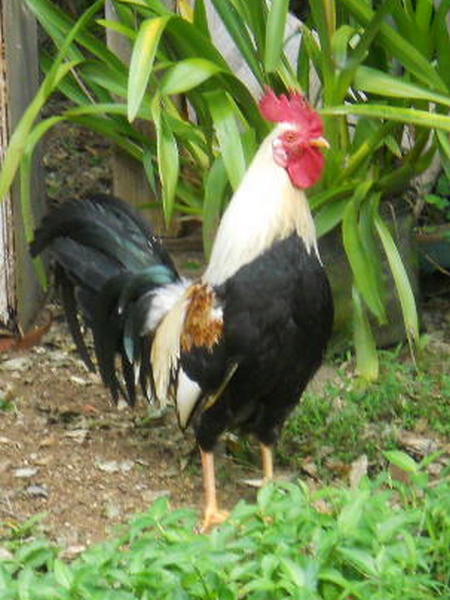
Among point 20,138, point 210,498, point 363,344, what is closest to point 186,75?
point 20,138

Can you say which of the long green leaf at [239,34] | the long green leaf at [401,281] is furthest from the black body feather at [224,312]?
the long green leaf at [239,34]

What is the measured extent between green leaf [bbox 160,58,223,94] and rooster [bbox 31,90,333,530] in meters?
0.51

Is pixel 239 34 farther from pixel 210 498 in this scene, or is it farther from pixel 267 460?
pixel 210 498

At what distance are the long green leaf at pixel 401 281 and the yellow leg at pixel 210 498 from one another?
92 cm

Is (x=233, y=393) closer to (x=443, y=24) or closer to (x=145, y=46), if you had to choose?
(x=145, y=46)

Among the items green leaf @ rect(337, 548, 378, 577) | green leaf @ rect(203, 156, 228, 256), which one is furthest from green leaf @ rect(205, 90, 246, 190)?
green leaf @ rect(337, 548, 378, 577)

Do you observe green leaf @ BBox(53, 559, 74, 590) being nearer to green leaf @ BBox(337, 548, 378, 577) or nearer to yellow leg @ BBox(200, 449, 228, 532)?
green leaf @ BBox(337, 548, 378, 577)

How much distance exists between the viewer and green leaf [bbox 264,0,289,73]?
5297 mm

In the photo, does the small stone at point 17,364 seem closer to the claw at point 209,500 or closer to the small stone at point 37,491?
the small stone at point 37,491

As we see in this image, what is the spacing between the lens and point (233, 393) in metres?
4.94

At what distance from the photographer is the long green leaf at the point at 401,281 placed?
17.9 feet

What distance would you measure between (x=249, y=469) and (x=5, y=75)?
190 cm

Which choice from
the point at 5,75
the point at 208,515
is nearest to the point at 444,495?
the point at 208,515

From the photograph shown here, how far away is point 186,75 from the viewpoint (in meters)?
5.36
